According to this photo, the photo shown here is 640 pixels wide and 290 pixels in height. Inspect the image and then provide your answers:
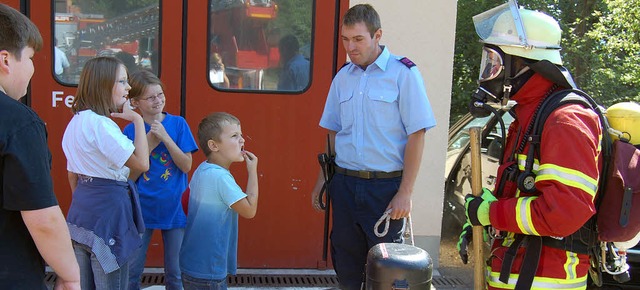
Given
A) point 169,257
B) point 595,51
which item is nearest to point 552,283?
point 169,257

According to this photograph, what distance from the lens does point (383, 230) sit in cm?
312

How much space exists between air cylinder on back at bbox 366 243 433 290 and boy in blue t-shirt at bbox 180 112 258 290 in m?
0.78

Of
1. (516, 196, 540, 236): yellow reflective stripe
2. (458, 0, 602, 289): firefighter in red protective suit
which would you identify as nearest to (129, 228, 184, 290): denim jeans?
(458, 0, 602, 289): firefighter in red protective suit

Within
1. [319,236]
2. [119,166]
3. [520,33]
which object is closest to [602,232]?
[520,33]

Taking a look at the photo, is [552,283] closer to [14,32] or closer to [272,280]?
[14,32]

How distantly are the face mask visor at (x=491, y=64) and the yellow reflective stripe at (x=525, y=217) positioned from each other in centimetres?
56

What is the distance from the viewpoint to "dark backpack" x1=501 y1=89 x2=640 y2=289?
225 centimetres

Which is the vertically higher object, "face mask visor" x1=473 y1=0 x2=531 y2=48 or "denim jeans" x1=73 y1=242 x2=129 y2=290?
"face mask visor" x1=473 y1=0 x2=531 y2=48

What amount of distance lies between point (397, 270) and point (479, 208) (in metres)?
0.42

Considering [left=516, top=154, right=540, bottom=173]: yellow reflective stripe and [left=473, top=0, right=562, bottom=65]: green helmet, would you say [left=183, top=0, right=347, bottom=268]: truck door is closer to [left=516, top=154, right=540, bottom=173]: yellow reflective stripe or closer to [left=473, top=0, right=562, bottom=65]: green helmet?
[left=473, top=0, right=562, bottom=65]: green helmet

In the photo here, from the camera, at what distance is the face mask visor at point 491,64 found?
8.17 ft

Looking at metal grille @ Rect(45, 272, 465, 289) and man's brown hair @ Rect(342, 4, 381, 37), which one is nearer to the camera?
man's brown hair @ Rect(342, 4, 381, 37)

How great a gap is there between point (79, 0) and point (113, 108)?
171cm

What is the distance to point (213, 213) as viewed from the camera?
294 cm
